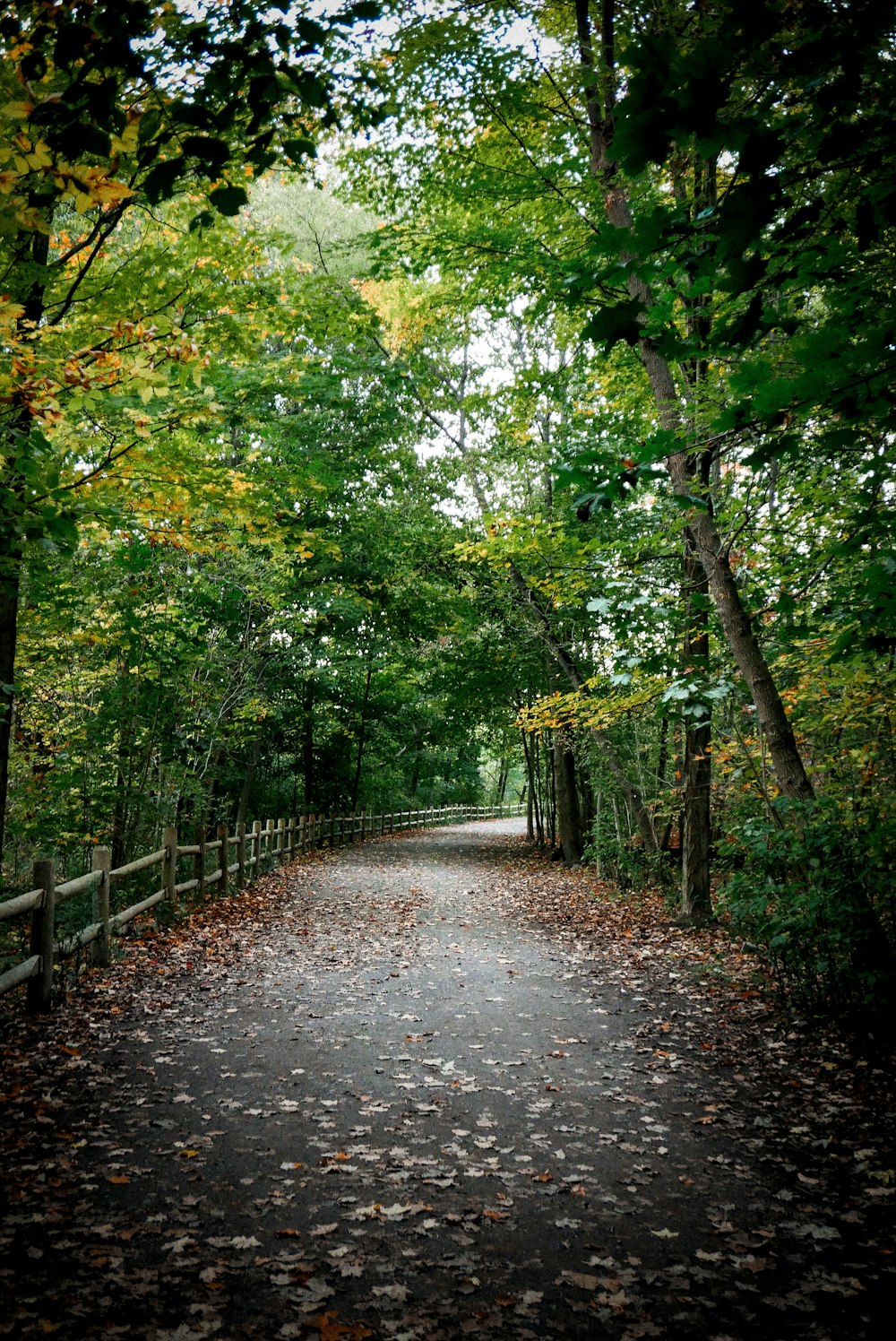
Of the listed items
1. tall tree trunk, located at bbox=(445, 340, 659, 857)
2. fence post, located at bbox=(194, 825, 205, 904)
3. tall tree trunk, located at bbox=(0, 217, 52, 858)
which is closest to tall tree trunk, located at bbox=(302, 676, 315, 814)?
tall tree trunk, located at bbox=(445, 340, 659, 857)

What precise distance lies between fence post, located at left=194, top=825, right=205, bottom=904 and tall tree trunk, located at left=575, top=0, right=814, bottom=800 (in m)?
7.77

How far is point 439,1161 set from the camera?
4133mm

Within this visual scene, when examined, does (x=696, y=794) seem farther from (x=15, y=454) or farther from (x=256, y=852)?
(x=256, y=852)

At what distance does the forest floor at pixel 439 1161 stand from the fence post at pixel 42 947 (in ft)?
0.58

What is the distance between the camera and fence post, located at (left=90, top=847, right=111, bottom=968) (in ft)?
25.2

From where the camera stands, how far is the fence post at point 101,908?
7.70m

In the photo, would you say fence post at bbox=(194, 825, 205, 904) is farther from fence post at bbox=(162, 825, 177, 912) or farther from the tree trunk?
the tree trunk

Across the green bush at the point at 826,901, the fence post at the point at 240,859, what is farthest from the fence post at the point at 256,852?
the green bush at the point at 826,901

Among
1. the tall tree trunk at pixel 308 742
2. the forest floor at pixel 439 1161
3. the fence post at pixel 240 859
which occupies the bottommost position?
the forest floor at pixel 439 1161

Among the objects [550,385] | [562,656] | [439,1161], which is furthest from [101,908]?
[562,656]

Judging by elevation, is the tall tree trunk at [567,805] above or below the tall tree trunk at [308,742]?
below

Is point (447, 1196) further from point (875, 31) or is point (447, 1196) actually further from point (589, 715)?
point (589, 715)

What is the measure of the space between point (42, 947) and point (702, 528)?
6721 millimetres

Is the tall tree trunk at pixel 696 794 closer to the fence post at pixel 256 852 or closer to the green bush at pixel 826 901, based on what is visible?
the green bush at pixel 826 901
